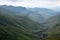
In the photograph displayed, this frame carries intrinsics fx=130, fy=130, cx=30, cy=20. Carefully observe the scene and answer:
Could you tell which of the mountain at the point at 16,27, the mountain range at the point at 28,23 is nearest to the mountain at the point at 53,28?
the mountain range at the point at 28,23

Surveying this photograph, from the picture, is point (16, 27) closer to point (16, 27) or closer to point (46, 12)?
point (16, 27)

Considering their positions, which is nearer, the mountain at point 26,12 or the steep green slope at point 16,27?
the steep green slope at point 16,27

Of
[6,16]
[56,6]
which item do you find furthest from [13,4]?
[56,6]

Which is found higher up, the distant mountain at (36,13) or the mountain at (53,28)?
the distant mountain at (36,13)

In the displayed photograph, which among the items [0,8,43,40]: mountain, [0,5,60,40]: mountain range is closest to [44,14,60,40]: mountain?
[0,5,60,40]: mountain range

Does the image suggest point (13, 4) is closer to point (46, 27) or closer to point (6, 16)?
point (6, 16)

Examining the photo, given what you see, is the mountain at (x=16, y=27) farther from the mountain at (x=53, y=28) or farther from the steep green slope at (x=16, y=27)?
the mountain at (x=53, y=28)

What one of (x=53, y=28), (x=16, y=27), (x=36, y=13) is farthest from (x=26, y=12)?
(x=53, y=28)
